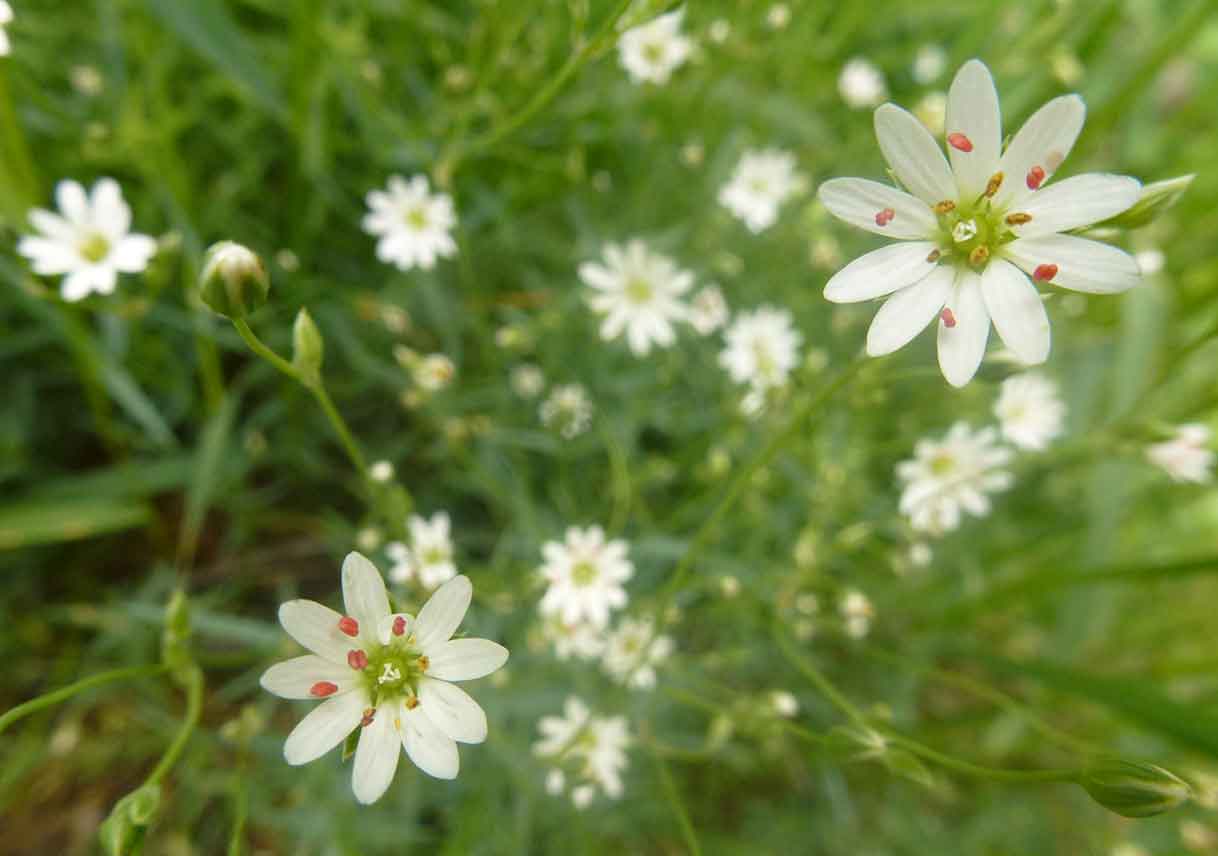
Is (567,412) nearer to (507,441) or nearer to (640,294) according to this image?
(507,441)

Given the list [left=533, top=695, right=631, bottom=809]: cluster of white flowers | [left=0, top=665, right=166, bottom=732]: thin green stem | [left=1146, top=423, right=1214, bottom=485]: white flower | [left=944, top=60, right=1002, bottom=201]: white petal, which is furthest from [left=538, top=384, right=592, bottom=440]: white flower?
[left=1146, top=423, right=1214, bottom=485]: white flower

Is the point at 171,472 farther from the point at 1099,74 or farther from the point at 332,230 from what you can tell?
the point at 1099,74

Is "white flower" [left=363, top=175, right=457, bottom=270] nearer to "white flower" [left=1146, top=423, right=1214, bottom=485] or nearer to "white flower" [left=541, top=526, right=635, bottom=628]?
"white flower" [left=541, top=526, right=635, bottom=628]

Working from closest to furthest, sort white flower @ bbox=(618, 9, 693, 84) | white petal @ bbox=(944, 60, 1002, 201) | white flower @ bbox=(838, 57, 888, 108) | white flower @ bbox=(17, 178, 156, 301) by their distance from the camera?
white petal @ bbox=(944, 60, 1002, 201), white flower @ bbox=(17, 178, 156, 301), white flower @ bbox=(618, 9, 693, 84), white flower @ bbox=(838, 57, 888, 108)

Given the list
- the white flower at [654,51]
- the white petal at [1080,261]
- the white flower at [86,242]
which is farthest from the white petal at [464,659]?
the white flower at [654,51]

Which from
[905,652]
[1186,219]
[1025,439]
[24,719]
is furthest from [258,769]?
[1186,219]

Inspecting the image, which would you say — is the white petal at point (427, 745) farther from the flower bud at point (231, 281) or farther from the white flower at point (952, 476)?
the white flower at point (952, 476)
